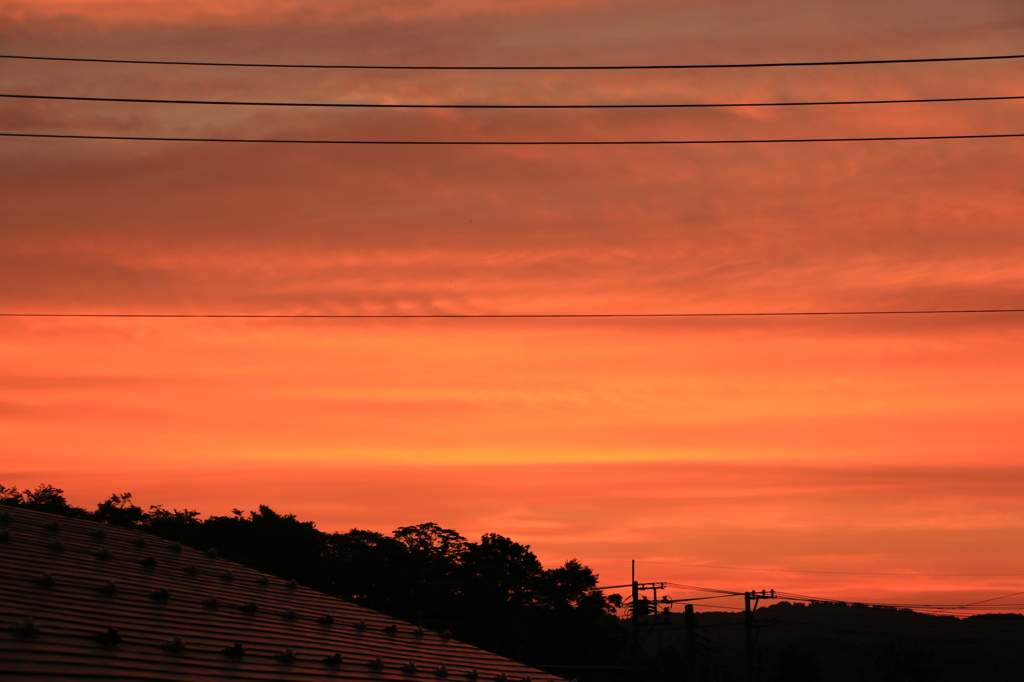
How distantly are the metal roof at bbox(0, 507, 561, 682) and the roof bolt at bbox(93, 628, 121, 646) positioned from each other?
15mm

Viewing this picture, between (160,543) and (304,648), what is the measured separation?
269 inches

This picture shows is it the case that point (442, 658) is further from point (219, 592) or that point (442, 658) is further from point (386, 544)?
point (386, 544)

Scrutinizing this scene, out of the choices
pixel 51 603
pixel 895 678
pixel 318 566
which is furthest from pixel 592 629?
pixel 51 603

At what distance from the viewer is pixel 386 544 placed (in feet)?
329

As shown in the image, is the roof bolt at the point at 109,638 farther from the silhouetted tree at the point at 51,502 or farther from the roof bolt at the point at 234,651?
the silhouetted tree at the point at 51,502

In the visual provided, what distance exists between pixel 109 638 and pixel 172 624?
237cm

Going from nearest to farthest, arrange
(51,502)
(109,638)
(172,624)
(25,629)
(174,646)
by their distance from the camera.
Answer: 1. (25,629)
2. (109,638)
3. (174,646)
4. (172,624)
5. (51,502)

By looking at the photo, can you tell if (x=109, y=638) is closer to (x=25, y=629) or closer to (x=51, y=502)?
(x=25, y=629)

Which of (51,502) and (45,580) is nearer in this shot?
(45,580)

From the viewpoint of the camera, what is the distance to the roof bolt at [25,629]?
13.1 meters

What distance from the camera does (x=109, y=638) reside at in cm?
1402

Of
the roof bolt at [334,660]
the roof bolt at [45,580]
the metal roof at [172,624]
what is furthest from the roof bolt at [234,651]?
the roof bolt at [45,580]

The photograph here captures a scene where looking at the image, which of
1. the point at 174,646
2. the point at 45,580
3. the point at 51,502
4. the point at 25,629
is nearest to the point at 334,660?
the point at 174,646

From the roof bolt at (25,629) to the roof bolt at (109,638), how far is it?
0.94m
